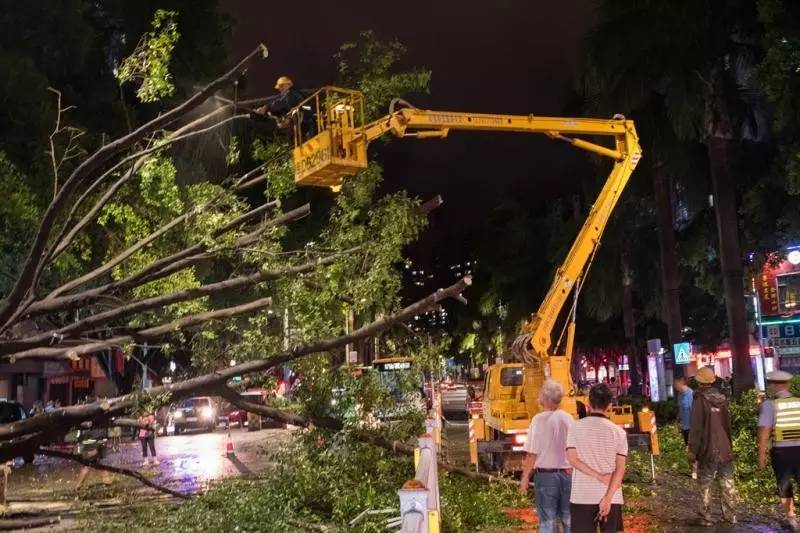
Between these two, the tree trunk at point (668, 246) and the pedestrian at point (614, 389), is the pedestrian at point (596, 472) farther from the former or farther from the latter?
the tree trunk at point (668, 246)

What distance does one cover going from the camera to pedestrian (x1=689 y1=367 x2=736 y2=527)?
9.09 metres

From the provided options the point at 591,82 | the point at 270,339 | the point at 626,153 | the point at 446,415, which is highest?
the point at 591,82

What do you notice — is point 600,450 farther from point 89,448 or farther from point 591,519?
point 89,448

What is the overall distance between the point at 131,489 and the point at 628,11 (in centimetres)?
1580

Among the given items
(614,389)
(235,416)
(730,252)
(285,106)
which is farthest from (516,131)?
(614,389)

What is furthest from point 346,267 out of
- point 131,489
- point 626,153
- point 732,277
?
point 732,277

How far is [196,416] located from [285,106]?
91.2ft

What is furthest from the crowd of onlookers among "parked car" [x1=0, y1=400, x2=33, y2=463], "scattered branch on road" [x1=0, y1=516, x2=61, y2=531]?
"parked car" [x1=0, y1=400, x2=33, y2=463]

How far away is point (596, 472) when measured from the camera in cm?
535

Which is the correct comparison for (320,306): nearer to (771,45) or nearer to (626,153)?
(626,153)

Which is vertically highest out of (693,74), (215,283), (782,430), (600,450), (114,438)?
(693,74)

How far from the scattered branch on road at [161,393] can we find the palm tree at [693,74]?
1076 centimetres

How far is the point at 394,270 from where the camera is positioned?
10477 millimetres

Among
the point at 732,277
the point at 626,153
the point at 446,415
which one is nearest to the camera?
the point at 626,153
